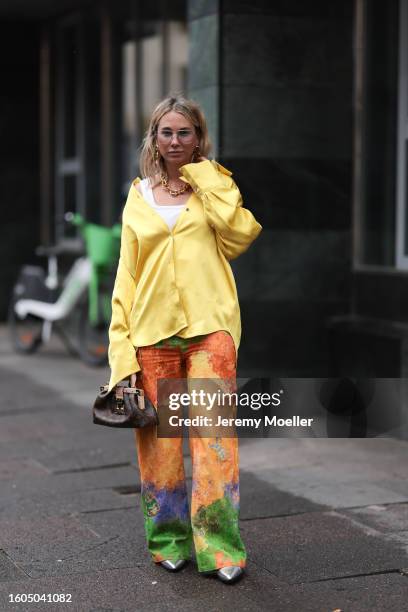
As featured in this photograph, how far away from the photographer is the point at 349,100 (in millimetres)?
7922

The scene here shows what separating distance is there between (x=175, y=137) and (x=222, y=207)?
36 centimetres

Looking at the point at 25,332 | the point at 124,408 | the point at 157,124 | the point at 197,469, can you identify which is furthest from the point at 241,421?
the point at 25,332

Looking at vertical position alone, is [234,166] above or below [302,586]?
above

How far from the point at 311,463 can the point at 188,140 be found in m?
2.81

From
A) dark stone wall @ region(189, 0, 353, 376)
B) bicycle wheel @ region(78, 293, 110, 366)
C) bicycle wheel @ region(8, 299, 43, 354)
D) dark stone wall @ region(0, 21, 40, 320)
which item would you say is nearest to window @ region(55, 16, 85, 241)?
dark stone wall @ region(0, 21, 40, 320)

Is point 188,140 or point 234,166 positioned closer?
point 188,140

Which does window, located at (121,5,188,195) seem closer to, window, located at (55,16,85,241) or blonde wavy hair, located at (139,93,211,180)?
window, located at (55,16,85,241)

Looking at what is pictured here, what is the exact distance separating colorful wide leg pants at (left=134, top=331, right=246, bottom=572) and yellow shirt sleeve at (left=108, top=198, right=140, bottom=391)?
66 mm

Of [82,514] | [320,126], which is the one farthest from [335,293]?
[82,514]

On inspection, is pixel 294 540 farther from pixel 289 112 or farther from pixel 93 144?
pixel 93 144

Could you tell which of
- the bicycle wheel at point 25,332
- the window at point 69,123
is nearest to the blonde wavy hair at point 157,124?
the bicycle wheel at point 25,332

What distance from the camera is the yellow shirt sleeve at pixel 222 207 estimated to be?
4309mm

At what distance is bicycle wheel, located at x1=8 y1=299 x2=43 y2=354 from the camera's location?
11.4 meters

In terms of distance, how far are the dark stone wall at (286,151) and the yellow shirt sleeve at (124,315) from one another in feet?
10.3
